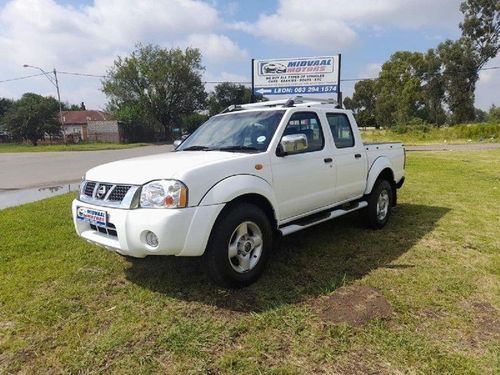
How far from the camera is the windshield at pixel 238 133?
4.33 m

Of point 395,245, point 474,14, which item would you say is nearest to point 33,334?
point 395,245

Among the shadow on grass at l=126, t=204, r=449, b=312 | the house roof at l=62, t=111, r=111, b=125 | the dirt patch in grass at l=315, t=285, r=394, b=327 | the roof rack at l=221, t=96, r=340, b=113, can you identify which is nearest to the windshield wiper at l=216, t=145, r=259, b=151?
the roof rack at l=221, t=96, r=340, b=113

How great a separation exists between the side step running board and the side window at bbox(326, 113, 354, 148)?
33.3 inches

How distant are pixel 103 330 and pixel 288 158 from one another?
7.94 feet

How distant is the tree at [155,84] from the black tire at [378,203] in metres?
54.0

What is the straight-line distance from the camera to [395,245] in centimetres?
518

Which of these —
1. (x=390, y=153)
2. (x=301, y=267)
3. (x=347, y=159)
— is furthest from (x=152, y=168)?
(x=390, y=153)

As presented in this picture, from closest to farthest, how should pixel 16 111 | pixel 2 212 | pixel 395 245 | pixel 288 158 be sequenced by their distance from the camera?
pixel 288 158 → pixel 395 245 → pixel 2 212 → pixel 16 111

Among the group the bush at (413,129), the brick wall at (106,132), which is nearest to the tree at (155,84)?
the brick wall at (106,132)

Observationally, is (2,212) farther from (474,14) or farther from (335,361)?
(474,14)

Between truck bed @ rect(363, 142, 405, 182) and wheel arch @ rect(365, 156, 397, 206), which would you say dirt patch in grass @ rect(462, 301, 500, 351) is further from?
truck bed @ rect(363, 142, 405, 182)

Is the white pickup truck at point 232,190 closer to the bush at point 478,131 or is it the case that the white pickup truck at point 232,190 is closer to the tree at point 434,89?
the bush at point 478,131

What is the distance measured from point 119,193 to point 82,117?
67.3 metres

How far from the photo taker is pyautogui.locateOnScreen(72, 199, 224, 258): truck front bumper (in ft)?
10.8
